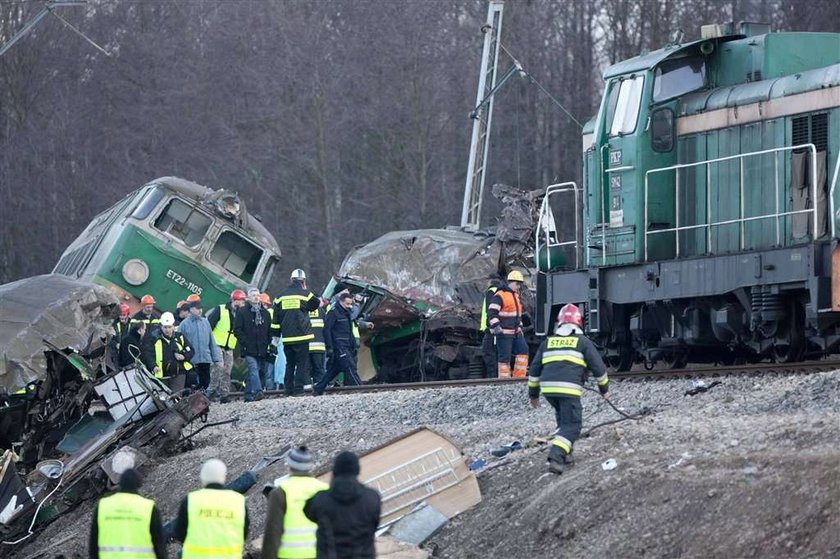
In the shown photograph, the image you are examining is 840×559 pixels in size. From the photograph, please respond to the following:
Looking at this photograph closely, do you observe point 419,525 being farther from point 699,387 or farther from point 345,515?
point 699,387

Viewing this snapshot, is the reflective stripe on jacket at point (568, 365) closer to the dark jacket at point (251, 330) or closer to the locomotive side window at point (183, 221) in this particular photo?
the dark jacket at point (251, 330)

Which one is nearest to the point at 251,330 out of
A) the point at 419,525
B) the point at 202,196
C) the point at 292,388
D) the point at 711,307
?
the point at 292,388

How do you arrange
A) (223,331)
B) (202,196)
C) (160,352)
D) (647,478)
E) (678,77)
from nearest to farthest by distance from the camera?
(647,478)
(678,77)
(160,352)
(223,331)
(202,196)

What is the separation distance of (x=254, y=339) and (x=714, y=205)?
7144mm

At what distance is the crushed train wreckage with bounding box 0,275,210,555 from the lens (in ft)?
51.6

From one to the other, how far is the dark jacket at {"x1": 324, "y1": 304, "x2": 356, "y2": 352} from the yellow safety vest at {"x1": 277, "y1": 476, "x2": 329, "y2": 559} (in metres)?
Result: 11.2

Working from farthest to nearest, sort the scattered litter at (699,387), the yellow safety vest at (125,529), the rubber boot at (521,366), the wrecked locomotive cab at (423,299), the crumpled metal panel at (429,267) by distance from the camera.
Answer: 1. the crumpled metal panel at (429,267)
2. the wrecked locomotive cab at (423,299)
3. the rubber boot at (521,366)
4. the scattered litter at (699,387)
5. the yellow safety vest at (125,529)

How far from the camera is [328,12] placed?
1815 inches

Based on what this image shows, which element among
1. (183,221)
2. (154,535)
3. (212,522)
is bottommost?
(154,535)

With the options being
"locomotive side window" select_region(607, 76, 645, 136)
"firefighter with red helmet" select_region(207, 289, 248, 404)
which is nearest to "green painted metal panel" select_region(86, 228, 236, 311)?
"firefighter with red helmet" select_region(207, 289, 248, 404)

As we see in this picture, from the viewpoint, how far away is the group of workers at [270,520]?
355 inches

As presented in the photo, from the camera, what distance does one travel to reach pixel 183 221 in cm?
2867

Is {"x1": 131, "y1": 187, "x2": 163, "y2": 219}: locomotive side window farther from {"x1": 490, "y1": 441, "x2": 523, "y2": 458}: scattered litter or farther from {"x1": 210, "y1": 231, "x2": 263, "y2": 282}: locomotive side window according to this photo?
{"x1": 490, "y1": 441, "x2": 523, "y2": 458}: scattered litter

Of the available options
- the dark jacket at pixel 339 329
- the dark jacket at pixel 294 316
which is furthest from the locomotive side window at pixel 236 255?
the dark jacket at pixel 339 329
